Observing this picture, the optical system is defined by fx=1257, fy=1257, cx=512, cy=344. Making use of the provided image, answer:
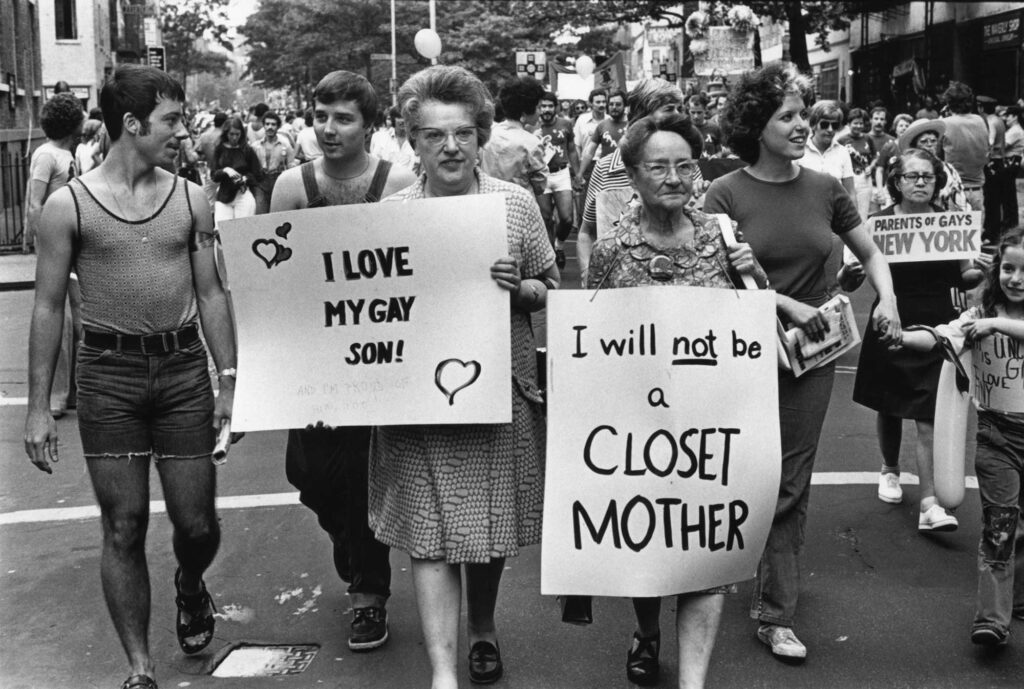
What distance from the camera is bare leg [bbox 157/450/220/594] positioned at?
418cm

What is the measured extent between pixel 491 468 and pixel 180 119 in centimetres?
157

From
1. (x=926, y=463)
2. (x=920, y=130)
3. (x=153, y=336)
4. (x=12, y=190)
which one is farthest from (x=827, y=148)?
(x=12, y=190)

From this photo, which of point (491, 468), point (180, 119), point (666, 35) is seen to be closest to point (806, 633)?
point (491, 468)

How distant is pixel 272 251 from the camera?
400cm

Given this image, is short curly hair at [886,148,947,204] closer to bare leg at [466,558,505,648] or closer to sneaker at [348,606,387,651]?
bare leg at [466,558,505,648]

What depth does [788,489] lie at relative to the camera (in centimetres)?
452

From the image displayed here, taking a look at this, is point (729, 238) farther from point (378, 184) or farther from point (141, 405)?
point (141, 405)

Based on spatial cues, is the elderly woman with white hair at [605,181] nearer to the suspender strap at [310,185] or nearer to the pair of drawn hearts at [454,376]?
the suspender strap at [310,185]

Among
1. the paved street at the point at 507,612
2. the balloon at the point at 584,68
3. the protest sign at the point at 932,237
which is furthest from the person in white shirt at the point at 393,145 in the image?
the balloon at the point at 584,68

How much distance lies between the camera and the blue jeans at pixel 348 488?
4.54m

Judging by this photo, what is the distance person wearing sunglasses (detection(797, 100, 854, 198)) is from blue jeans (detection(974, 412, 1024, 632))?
16.2 ft

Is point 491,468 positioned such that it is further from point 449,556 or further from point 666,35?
point 666,35

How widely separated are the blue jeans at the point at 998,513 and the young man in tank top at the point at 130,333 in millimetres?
2676

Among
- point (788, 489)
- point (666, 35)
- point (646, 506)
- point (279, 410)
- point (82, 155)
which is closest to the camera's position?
point (646, 506)
